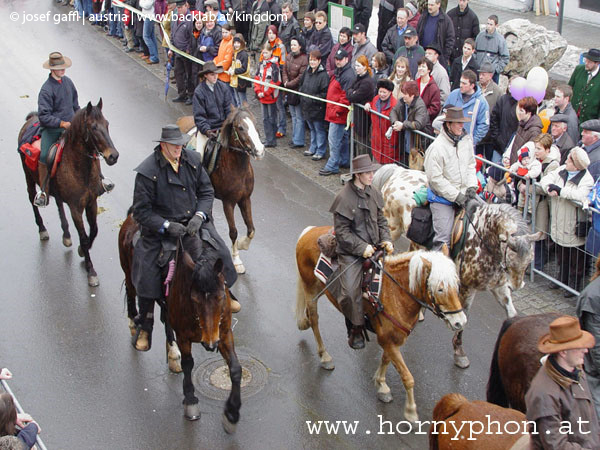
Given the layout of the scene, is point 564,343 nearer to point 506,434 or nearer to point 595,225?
point 506,434

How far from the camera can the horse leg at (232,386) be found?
715cm

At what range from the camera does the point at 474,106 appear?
11258 millimetres

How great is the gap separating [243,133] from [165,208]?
2.75m

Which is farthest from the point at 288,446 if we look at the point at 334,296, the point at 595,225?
the point at 595,225

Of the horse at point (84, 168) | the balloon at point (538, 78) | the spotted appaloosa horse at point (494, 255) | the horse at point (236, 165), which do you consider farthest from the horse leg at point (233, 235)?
the balloon at point (538, 78)

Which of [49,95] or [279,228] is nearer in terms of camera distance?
[49,95]

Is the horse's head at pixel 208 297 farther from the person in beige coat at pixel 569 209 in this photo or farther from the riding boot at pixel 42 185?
the person in beige coat at pixel 569 209

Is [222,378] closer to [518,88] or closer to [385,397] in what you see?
[385,397]

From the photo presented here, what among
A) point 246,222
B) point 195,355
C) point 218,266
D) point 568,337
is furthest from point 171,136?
point 568,337

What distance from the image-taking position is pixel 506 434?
17.4 feet

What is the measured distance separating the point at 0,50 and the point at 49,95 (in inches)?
492

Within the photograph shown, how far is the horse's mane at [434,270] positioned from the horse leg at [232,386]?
1.91m

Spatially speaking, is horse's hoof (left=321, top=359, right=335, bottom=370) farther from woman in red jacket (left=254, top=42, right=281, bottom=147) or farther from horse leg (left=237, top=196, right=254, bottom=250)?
woman in red jacket (left=254, top=42, right=281, bottom=147)

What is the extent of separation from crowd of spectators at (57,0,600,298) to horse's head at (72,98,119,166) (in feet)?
15.0
